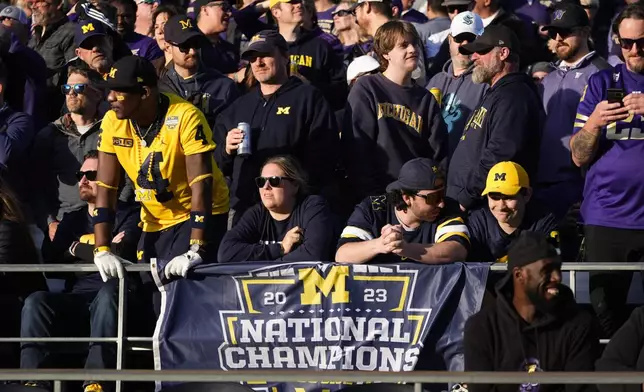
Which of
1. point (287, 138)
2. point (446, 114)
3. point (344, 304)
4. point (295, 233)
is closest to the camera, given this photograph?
point (344, 304)

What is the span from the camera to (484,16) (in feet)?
40.4

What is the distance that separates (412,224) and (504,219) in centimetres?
64

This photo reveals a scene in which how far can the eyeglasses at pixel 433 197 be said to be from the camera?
901 centimetres

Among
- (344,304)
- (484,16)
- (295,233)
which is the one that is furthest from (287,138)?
(484,16)

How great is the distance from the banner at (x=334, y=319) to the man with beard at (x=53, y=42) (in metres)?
4.15

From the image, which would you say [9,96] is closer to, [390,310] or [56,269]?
[56,269]

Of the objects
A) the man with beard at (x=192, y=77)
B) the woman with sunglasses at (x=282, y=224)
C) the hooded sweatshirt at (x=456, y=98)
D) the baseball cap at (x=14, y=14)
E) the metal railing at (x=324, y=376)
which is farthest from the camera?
the baseball cap at (x=14, y=14)

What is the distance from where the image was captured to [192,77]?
11258 mm

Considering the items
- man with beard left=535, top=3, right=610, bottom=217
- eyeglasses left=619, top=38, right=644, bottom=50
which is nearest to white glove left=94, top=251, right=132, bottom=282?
man with beard left=535, top=3, right=610, bottom=217

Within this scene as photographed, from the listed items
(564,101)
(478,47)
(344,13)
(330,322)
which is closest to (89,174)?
(330,322)

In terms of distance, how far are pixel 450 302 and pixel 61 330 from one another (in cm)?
260

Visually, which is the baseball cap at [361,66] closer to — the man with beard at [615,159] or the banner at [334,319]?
the man with beard at [615,159]

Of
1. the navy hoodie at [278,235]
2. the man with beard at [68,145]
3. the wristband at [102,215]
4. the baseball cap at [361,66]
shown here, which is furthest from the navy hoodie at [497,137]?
the man with beard at [68,145]

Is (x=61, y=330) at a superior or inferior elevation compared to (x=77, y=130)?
inferior
